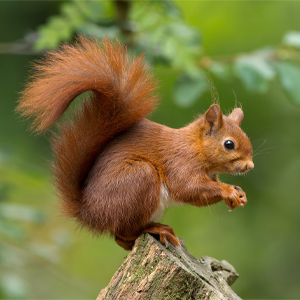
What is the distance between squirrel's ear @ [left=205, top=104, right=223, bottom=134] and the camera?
1.72 metres

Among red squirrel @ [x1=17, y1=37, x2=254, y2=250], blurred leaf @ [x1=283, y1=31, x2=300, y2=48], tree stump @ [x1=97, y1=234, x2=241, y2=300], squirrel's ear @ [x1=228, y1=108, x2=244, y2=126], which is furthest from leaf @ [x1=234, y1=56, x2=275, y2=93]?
tree stump @ [x1=97, y1=234, x2=241, y2=300]

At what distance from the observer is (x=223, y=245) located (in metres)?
3.92

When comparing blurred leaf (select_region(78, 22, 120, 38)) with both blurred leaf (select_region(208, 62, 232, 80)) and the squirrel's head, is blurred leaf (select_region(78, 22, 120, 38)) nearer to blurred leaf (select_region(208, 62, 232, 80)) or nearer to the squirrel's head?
blurred leaf (select_region(208, 62, 232, 80))

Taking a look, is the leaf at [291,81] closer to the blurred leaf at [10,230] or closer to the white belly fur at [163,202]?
the white belly fur at [163,202]

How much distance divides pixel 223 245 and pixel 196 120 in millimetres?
2308

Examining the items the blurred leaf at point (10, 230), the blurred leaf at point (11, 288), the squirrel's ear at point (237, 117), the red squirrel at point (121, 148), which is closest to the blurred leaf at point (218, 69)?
the squirrel's ear at point (237, 117)

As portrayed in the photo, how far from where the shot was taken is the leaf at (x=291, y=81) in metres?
2.15

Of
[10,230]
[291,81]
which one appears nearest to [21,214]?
[10,230]

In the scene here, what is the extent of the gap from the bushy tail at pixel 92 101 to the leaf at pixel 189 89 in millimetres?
690

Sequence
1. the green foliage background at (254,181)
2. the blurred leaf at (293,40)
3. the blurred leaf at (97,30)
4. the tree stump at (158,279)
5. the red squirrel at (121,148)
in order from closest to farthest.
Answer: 1. the tree stump at (158,279)
2. the red squirrel at (121,148)
3. the blurred leaf at (293,40)
4. the blurred leaf at (97,30)
5. the green foliage background at (254,181)

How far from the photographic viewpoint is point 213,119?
1.77 meters

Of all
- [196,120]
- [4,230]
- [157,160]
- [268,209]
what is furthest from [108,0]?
[268,209]

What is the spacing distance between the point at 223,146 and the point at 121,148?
44 centimetres

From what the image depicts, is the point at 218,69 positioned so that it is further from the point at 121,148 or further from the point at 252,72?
the point at 121,148
